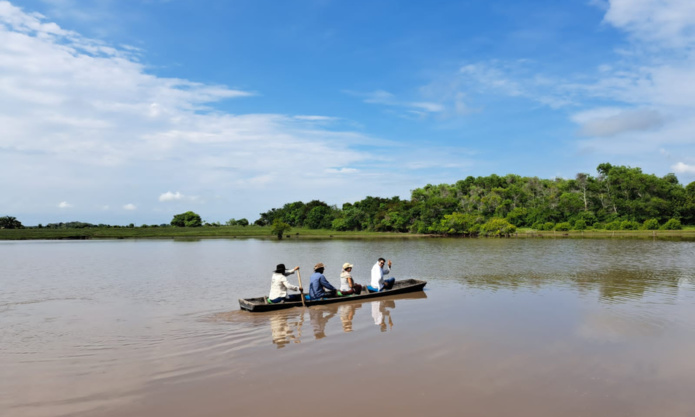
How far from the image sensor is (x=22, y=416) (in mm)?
6113

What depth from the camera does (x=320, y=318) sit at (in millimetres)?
12500

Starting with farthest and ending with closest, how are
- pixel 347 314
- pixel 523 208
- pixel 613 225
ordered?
pixel 523 208 → pixel 613 225 → pixel 347 314

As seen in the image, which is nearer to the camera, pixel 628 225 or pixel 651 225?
pixel 651 225

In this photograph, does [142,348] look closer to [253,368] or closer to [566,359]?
[253,368]

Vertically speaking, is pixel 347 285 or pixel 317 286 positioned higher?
pixel 317 286

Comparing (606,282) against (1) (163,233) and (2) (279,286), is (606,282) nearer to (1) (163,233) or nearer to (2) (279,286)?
(2) (279,286)

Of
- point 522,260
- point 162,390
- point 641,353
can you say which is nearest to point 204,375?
point 162,390

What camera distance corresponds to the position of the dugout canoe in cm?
1312

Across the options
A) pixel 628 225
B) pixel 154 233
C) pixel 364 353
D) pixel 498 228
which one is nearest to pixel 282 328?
pixel 364 353

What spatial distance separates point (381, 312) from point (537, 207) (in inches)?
3069

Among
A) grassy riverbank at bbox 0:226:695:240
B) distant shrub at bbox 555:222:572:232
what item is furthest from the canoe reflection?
distant shrub at bbox 555:222:572:232

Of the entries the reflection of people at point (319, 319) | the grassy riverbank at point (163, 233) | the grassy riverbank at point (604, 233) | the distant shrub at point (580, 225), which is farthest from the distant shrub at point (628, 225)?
the reflection of people at point (319, 319)

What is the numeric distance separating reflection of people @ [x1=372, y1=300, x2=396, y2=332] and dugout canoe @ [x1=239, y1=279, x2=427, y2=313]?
62 cm

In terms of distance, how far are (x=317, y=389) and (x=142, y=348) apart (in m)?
4.62
